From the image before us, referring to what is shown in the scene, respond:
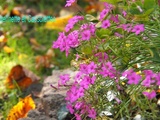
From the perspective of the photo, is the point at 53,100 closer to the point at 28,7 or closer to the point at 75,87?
the point at 75,87

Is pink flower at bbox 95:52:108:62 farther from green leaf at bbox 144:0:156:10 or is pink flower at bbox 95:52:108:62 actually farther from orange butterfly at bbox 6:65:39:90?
orange butterfly at bbox 6:65:39:90

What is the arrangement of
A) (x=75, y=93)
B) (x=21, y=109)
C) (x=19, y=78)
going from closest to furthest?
1. (x=75, y=93)
2. (x=21, y=109)
3. (x=19, y=78)

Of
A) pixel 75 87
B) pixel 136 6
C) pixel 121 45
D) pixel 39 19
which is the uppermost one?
pixel 136 6

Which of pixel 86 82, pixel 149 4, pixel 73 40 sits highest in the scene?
pixel 149 4

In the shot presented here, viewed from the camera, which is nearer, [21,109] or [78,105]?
[78,105]

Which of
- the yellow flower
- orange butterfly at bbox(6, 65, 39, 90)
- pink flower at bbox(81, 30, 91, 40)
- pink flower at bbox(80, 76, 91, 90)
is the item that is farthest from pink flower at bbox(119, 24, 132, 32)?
the yellow flower

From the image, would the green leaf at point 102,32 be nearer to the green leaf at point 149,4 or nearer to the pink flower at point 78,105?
the green leaf at point 149,4

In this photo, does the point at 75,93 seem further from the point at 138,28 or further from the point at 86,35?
the point at 138,28

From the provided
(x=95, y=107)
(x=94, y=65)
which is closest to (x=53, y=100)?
(x=95, y=107)

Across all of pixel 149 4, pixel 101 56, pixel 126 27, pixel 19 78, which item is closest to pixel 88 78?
pixel 101 56

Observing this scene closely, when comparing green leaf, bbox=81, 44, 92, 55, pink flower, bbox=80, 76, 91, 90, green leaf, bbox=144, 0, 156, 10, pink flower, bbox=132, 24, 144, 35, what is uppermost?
green leaf, bbox=144, 0, 156, 10

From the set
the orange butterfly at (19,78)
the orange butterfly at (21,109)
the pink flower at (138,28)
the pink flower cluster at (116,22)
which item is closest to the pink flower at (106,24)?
the pink flower cluster at (116,22)
